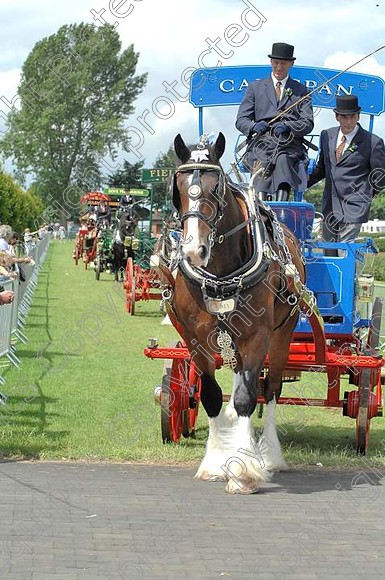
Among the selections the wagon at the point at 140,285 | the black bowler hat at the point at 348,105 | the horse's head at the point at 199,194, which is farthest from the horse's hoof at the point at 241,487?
the wagon at the point at 140,285

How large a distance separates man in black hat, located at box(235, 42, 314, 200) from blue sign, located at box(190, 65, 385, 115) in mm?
676

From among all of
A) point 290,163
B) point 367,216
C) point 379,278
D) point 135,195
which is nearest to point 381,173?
point 367,216

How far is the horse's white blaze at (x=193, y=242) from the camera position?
18.2 ft

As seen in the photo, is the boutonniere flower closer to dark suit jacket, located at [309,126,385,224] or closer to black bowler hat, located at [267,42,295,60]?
dark suit jacket, located at [309,126,385,224]

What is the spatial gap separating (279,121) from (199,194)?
209cm

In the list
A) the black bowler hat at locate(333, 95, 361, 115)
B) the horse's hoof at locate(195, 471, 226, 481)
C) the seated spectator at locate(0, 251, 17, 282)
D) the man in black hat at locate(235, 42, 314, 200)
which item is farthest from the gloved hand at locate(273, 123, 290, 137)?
the seated spectator at locate(0, 251, 17, 282)

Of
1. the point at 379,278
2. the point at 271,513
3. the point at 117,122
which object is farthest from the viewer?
the point at 117,122

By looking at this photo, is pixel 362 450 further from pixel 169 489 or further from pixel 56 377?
pixel 56 377

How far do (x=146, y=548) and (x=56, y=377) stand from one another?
676 cm

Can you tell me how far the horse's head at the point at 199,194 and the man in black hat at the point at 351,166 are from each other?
230 cm

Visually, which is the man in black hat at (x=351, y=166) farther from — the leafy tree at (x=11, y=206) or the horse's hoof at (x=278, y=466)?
the leafy tree at (x=11, y=206)

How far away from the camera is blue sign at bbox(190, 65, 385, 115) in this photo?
330 inches

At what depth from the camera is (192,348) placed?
21.5ft

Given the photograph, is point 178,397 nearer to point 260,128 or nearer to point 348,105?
point 260,128
